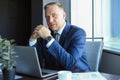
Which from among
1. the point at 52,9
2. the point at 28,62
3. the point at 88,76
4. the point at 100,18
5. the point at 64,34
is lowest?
the point at 88,76

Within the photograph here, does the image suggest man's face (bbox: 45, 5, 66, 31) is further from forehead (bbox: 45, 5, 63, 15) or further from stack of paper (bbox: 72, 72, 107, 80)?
stack of paper (bbox: 72, 72, 107, 80)

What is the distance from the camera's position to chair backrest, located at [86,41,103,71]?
2285 mm

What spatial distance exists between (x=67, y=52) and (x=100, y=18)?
56.6 inches

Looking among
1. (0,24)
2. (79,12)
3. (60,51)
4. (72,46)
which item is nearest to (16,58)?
(60,51)

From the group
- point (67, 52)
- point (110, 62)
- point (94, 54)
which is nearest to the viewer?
point (67, 52)

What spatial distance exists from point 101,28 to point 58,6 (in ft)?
3.97

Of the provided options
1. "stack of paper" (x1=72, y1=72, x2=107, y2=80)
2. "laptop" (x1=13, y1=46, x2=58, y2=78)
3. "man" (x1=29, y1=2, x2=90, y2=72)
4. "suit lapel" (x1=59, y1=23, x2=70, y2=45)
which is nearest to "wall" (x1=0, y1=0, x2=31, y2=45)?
"man" (x1=29, y1=2, x2=90, y2=72)

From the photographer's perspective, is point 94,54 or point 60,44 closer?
point 60,44

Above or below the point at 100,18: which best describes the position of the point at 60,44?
below

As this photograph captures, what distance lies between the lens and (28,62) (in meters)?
1.56

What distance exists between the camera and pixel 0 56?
1.42 metres

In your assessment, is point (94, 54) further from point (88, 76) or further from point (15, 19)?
point (15, 19)

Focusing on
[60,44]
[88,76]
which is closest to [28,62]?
[88,76]

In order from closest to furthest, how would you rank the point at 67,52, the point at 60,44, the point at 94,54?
the point at 67,52, the point at 60,44, the point at 94,54
